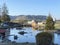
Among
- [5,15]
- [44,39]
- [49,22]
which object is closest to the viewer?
[44,39]

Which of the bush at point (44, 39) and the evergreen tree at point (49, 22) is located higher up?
the bush at point (44, 39)

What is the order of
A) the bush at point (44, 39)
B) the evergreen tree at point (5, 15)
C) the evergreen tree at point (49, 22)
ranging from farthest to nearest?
the evergreen tree at point (5, 15) < the evergreen tree at point (49, 22) < the bush at point (44, 39)

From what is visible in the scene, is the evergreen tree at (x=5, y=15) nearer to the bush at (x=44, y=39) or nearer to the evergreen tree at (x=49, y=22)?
the evergreen tree at (x=49, y=22)

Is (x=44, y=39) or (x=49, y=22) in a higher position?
(x=44, y=39)

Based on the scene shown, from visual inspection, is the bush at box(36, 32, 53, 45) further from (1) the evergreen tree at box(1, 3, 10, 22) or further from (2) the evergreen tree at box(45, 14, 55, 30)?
(1) the evergreen tree at box(1, 3, 10, 22)

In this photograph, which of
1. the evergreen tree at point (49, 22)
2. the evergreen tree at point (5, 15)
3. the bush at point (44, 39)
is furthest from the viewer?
the evergreen tree at point (5, 15)

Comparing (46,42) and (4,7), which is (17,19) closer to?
(4,7)

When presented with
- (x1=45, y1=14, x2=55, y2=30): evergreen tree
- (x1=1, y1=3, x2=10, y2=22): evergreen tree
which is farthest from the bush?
(x1=1, y1=3, x2=10, y2=22): evergreen tree

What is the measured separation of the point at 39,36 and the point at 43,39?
20cm

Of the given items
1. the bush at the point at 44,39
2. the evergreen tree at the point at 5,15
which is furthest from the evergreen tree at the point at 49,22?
the bush at the point at 44,39

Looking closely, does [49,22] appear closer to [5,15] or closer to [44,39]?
[5,15]

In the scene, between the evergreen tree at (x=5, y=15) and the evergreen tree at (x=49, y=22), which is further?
the evergreen tree at (x=5, y=15)

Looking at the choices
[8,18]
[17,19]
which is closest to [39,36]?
[8,18]

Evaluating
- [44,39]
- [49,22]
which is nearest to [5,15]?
[49,22]
